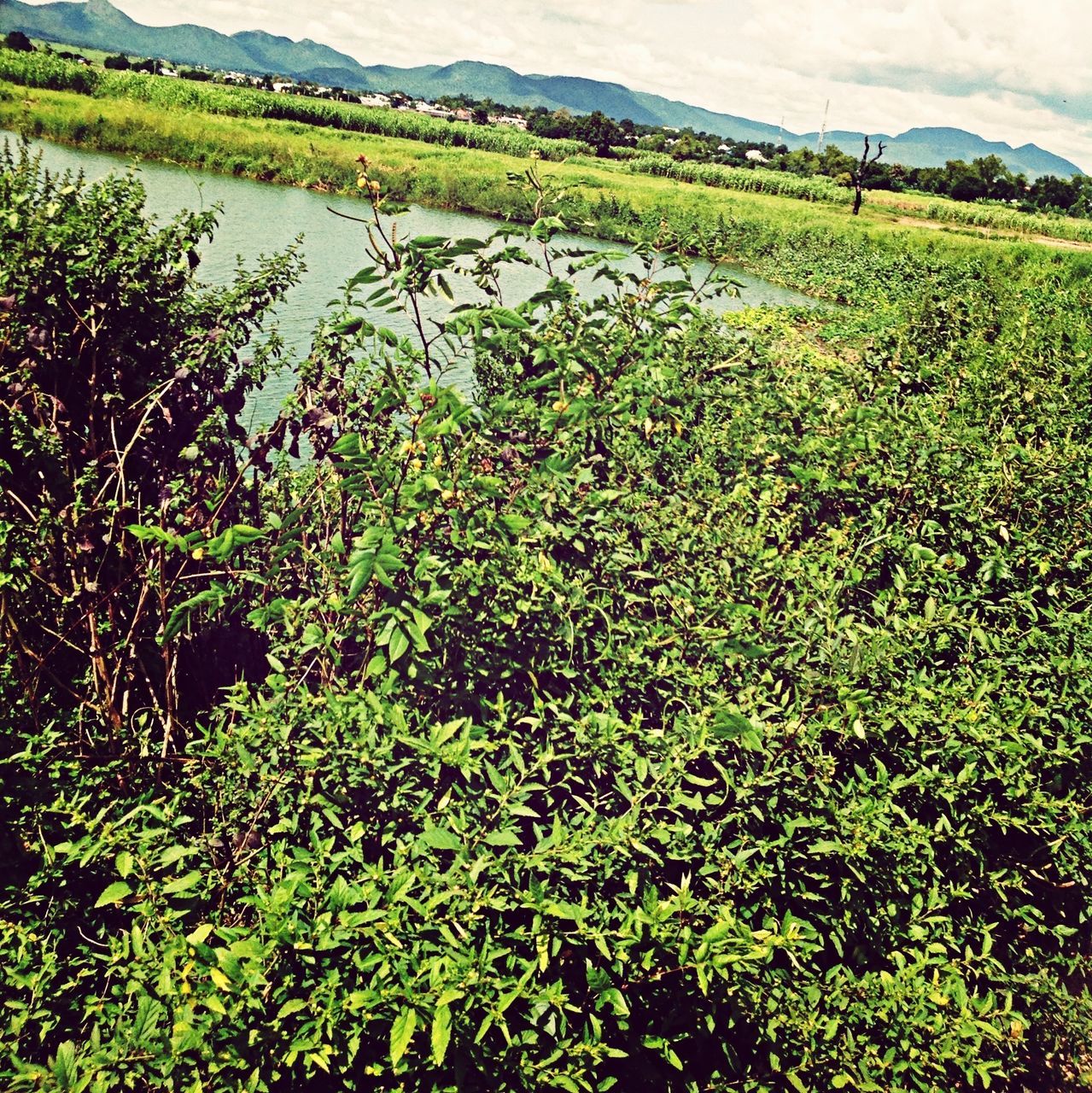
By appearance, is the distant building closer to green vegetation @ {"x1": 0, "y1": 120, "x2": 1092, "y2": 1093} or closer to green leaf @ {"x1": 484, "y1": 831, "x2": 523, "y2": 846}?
green vegetation @ {"x1": 0, "y1": 120, "x2": 1092, "y2": 1093}

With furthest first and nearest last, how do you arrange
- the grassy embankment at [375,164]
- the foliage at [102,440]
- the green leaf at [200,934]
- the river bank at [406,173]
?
the grassy embankment at [375,164] → the river bank at [406,173] → the foliage at [102,440] → the green leaf at [200,934]

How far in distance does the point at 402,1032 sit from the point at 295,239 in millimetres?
5613

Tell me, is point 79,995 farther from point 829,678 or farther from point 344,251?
point 344,251

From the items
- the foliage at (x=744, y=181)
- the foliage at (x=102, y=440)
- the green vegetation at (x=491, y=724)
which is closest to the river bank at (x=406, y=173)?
the foliage at (x=744, y=181)

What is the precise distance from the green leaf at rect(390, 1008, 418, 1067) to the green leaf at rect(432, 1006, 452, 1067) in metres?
0.04

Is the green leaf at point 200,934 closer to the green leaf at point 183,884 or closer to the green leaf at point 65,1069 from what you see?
the green leaf at point 183,884

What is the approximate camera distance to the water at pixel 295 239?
277 inches

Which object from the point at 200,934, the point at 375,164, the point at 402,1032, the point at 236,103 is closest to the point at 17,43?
the point at 236,103

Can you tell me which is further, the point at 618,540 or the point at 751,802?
the point at 618,540

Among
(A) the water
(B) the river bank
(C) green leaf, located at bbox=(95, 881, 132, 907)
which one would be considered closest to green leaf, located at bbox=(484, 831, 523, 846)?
(C) green leaf, located at bbox=(95, 881, 132, 907)

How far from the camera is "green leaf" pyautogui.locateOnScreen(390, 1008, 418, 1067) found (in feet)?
5.02

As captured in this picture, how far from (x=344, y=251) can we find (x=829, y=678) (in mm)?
13829

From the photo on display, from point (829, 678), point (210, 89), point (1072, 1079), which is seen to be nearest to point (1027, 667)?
point (829, 678)

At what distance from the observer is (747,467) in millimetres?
3336
